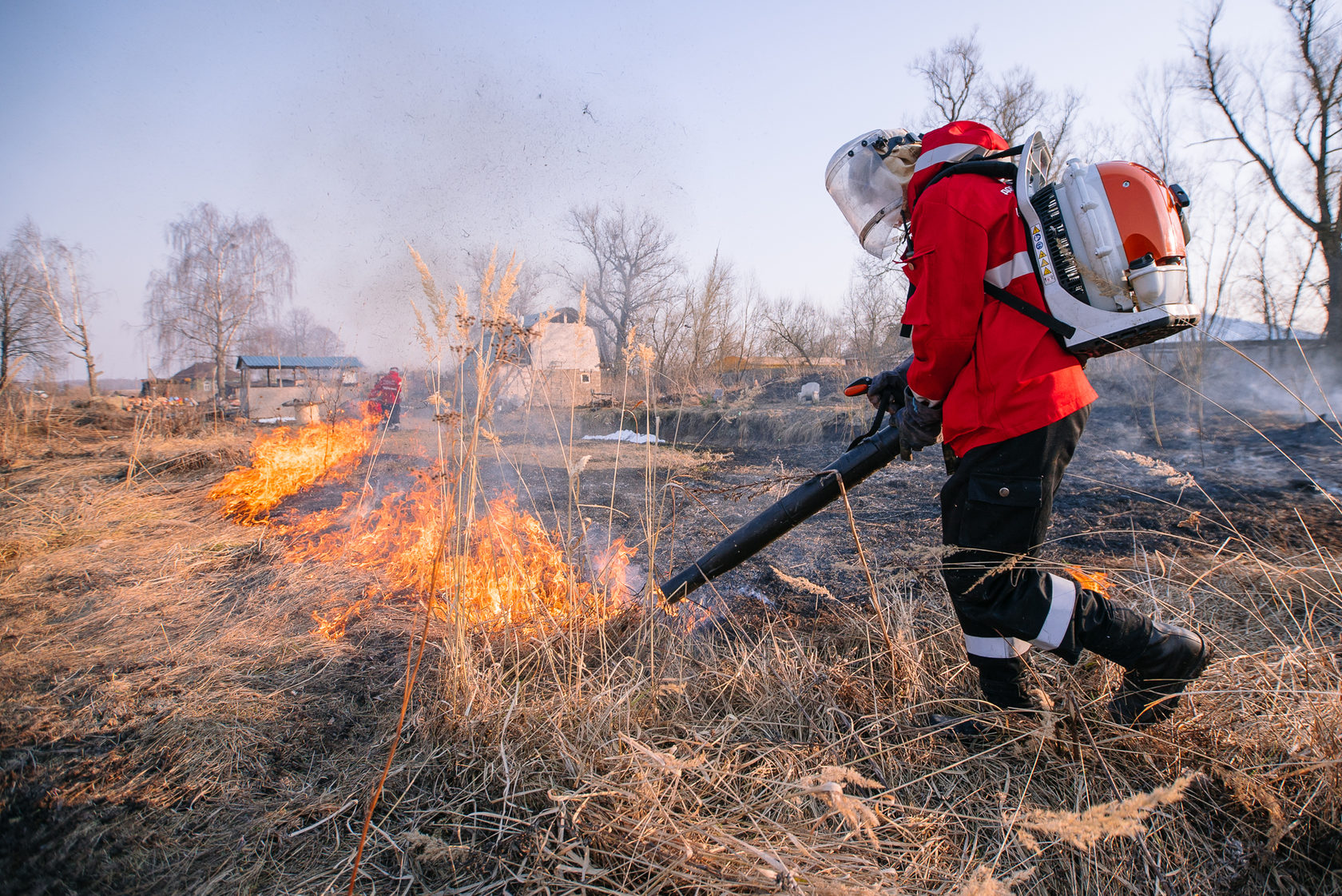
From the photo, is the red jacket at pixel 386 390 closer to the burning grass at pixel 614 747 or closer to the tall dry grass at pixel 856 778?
the burning grass at pixel 614 747

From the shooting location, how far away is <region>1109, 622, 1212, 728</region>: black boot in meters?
1.40

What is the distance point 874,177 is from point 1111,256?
88 cm

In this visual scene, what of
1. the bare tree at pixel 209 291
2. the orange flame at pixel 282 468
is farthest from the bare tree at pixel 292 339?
the orange flame at pixel 282 468

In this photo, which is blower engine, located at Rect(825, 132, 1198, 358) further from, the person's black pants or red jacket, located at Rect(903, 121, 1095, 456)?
the person's black pants

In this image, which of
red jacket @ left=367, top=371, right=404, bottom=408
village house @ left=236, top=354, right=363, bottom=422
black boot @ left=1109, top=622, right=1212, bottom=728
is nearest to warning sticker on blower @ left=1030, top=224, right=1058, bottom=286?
black boot @ left=1109, top=622, right=1212, bottom=728

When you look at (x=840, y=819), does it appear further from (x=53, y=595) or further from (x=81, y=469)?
(x=81, y=469)

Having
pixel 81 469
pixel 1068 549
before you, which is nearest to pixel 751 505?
pixel 1068 549

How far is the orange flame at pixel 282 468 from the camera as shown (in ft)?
15.1

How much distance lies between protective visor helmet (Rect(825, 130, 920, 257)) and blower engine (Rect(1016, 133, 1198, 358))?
1.71 feet

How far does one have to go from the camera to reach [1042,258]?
4.93ft

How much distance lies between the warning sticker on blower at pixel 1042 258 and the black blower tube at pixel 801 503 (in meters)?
0.63

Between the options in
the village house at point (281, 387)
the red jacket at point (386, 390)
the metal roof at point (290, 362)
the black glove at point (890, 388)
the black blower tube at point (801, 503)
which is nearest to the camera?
the black blower tube at point (801, 503)

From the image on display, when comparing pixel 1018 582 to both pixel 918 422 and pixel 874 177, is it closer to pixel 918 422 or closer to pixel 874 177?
pixel 918 422

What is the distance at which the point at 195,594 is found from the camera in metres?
2.86
